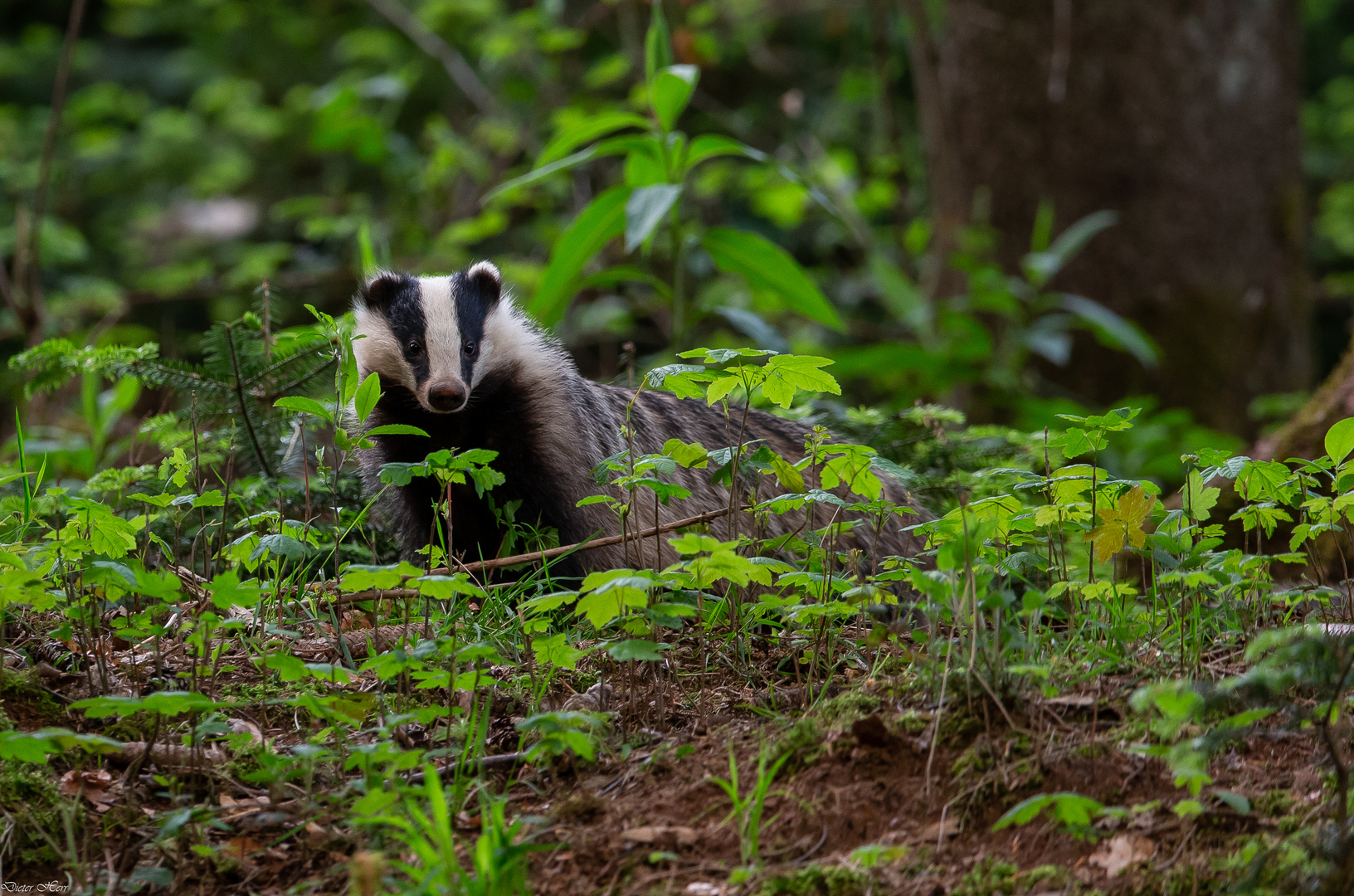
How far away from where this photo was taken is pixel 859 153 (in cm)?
937

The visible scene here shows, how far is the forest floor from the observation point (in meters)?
1.79

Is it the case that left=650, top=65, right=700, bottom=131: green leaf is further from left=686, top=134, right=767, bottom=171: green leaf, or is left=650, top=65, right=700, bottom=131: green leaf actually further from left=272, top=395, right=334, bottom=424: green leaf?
left=272, top=395, right=334, bottom=424: green leaf

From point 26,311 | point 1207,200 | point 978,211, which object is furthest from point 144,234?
point 1207,200

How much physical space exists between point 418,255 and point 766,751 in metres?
6.04

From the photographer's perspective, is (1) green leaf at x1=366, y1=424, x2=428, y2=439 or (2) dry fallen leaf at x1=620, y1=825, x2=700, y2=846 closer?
(2) dry fallen leaf at x1=620, y1=825, x2=700, y2=846

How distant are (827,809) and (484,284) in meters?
2.41

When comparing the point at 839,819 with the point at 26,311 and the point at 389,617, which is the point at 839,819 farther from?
the point at 26,311

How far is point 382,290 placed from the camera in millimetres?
3799

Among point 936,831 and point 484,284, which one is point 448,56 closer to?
point 484,284

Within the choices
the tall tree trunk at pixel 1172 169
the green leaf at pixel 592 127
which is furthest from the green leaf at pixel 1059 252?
the green leaf at pixel 592 127

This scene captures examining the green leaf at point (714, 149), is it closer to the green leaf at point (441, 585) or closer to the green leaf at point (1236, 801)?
the green leaf at point (441, 585)

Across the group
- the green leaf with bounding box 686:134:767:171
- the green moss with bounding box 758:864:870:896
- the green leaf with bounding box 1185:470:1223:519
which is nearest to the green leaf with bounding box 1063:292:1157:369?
→ the green leaf with bounding box 686:134:767:171

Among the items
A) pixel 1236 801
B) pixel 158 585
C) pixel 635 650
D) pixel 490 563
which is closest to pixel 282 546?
pixel 158 585

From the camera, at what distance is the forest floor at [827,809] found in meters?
1.79
